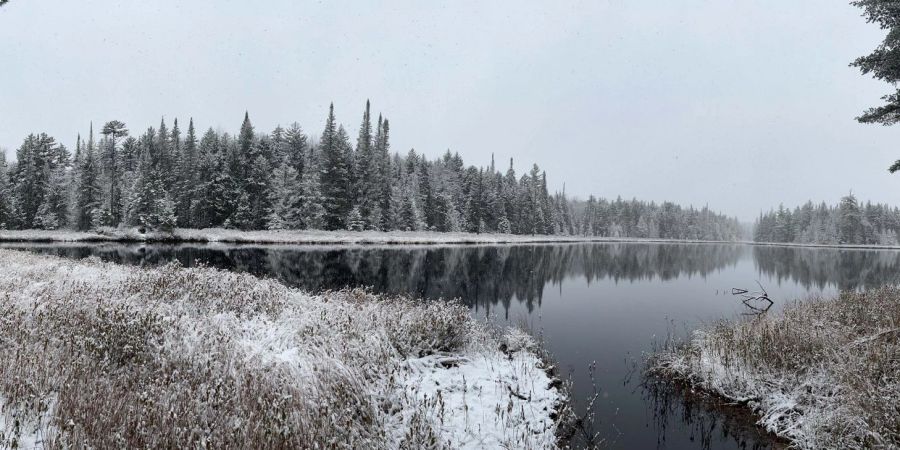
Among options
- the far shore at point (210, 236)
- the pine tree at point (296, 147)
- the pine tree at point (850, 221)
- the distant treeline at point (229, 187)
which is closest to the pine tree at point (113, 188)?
the distant treeline at point (229, 187)

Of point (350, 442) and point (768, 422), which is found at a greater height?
point (350, 442)

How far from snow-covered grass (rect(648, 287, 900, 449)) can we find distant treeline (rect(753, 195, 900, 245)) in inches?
5551

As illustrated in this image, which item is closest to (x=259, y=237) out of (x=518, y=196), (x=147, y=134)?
(x=147, y=134)

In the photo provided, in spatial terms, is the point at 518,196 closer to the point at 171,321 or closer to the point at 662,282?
the point at 662,282

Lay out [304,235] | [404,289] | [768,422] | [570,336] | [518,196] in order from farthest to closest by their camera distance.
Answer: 1. [518,196]
2. [304,235]
3. [404,289]
4. [570,336]
5. [768,422]

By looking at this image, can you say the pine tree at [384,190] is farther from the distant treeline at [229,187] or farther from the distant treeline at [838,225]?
the distant treeline at [838,225]

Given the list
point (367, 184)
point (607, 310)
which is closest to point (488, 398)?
point (607, 310)

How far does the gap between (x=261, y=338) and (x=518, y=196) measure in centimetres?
8900

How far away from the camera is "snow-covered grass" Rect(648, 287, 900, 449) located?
5.52 metres

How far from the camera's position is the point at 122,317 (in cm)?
680

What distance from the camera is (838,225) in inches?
4756

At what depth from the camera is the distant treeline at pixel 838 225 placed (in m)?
113

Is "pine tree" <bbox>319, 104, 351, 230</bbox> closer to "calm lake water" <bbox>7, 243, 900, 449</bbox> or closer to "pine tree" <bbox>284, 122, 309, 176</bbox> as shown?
"pine tree" <bbox>284, 122, 309, 176</bbox>

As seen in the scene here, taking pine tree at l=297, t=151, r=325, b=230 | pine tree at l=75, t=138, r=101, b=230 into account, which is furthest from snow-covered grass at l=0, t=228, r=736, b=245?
pine tree at l=75, t=138, r=101, b=230
